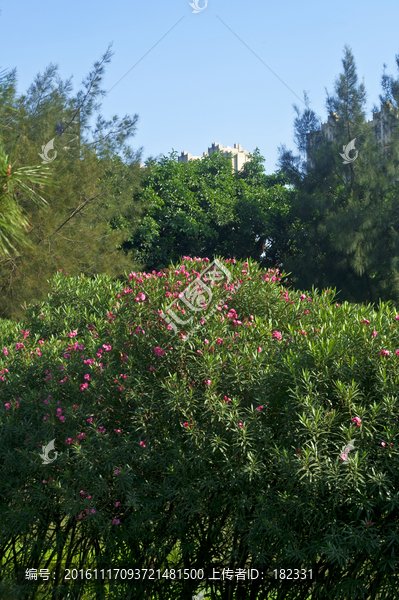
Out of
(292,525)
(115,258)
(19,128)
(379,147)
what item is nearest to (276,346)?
(292,525)

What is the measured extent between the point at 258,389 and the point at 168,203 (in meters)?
18.7

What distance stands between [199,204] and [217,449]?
19807 millimetres

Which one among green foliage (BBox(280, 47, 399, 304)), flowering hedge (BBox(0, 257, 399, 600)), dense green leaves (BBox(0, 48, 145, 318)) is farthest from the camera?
green foliage (BBox(280, 47, 399, 304))

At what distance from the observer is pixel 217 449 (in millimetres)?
2709

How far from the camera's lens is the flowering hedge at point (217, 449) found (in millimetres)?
2422

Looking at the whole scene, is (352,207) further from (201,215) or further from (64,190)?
(64,190)

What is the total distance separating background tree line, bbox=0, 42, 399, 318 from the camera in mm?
11391

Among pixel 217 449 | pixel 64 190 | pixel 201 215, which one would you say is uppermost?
pixel 201 215

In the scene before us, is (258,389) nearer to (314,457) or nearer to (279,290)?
(314,457)

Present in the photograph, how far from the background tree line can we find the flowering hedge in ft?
17.5

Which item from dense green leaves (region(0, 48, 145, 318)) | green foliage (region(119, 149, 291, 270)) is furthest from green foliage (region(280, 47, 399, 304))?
dense green leaves (region(0, 48, 145, 318))

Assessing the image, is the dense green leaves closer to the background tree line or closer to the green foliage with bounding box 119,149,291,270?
Result: the background tree line

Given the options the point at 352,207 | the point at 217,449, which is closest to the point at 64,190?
the point at 352,207

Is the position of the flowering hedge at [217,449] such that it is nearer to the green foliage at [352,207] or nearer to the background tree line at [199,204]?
the background tree line at [199,204]
